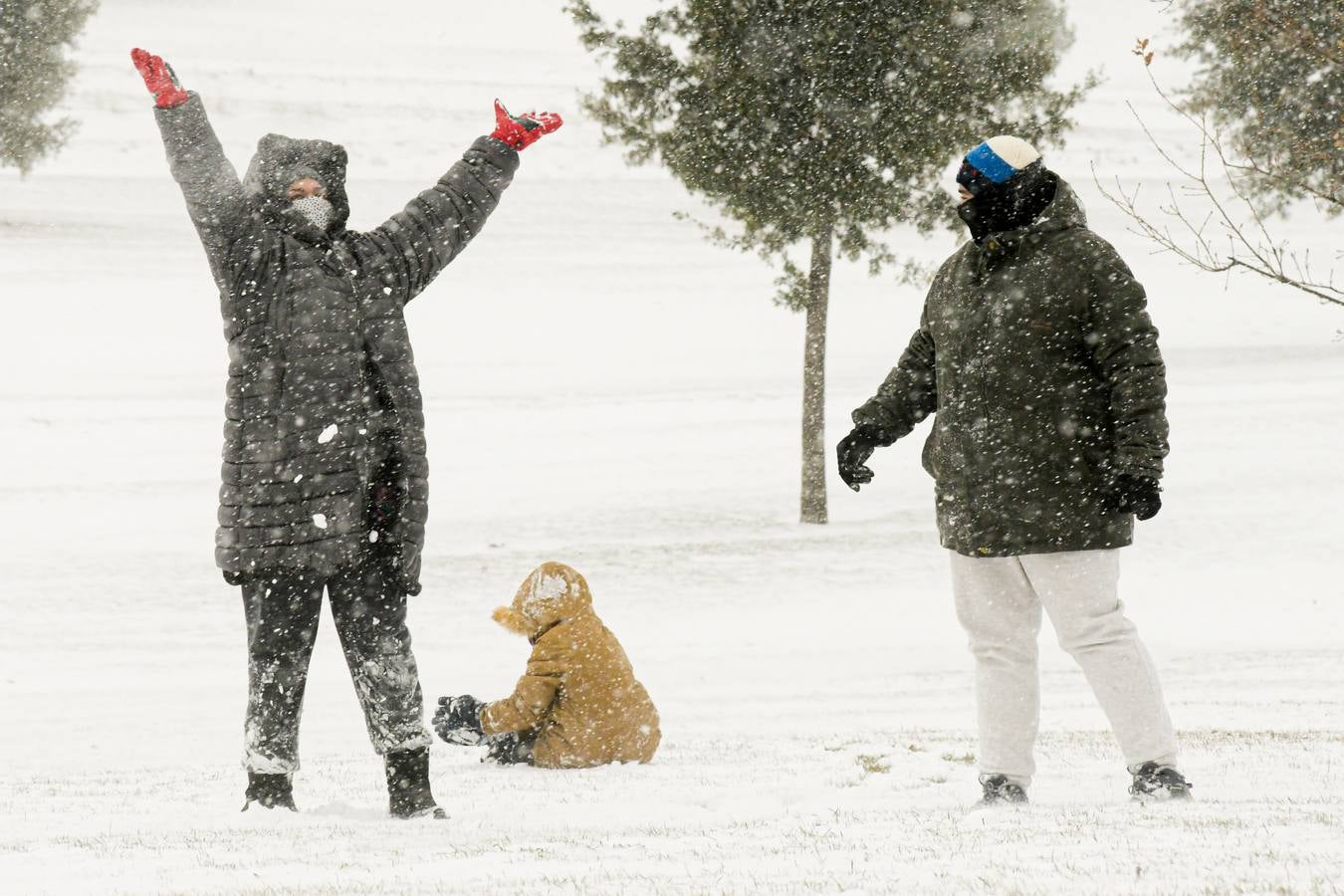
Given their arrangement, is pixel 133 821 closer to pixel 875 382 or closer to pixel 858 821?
pixel 858 821

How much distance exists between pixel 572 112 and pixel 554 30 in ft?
135

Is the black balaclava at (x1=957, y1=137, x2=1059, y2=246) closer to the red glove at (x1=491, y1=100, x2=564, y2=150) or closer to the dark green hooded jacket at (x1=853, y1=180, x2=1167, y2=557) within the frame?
the dark green hooded jacket at (x1=853, y1=180, x2=1167, y2=557)

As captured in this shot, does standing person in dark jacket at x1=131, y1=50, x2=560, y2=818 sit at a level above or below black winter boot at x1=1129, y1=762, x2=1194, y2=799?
above

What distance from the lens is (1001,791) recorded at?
166 inches

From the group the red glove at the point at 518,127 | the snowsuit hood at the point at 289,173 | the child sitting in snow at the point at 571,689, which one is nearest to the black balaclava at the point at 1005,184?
the red glove at the point at 518,127

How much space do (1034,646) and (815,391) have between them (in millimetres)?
11683

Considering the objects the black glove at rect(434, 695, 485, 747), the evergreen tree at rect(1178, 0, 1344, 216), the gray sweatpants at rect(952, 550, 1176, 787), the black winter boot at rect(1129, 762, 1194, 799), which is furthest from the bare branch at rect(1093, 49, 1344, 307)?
the black glove at rect(434, 695, 485, 747)

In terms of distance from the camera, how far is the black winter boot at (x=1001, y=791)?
165 inches

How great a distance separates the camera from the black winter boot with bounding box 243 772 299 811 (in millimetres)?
4375

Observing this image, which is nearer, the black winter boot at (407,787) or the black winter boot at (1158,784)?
the black winter boot at (1158,784)

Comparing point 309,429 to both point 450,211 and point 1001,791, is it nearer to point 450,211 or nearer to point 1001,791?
point 450,211

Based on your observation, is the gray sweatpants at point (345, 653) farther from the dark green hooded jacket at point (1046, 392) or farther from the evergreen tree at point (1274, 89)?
the evergreen tree at point (1274, 89)

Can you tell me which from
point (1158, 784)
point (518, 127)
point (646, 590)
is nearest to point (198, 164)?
point (518, 127)

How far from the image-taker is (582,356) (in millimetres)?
27000
